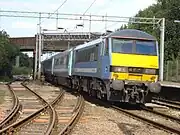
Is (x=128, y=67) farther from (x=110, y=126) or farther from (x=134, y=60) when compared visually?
(x=110, y=126)

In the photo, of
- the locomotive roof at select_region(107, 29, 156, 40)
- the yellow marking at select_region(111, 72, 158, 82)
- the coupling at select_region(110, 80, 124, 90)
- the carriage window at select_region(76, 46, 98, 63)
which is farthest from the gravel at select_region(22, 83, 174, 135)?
the carriage window at select_region(76, 46, 98, 63)

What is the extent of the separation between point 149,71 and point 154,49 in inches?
46.3

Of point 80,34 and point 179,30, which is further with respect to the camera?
point 80,34

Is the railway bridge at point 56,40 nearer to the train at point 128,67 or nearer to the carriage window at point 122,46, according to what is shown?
the train at point 128,67

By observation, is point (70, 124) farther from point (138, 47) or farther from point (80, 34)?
point (80, 34)

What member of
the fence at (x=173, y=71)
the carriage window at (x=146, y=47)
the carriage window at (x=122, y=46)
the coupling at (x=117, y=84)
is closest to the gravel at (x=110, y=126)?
the coupling at (x=117, y=84)

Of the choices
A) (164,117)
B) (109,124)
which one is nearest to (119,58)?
(164,117)

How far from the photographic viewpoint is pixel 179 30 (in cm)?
5509

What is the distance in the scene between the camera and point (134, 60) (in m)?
19.3

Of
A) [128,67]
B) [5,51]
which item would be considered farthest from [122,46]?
[5,51]

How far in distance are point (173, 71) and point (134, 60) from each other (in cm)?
2313

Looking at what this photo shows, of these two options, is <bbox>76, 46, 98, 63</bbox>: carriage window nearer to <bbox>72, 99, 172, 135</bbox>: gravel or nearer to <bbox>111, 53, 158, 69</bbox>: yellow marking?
<bbox>111, 53, 158, 69</bbox>: yellow marking

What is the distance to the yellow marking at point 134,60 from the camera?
1911cm

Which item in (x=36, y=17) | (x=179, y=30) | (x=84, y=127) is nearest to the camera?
(x=84, y=127)
